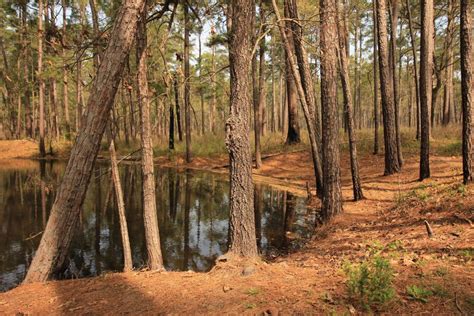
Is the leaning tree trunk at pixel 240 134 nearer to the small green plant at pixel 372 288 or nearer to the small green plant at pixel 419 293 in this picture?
the small green plant at pixel 372 288

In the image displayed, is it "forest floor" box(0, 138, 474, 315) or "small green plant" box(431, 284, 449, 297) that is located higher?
"small green plant" box(431, 284, 449, 297)

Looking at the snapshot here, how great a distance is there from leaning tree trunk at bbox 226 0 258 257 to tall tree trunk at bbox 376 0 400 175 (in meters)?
8.24

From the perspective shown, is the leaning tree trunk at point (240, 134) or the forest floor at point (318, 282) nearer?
the forest floor at point (318, 282)

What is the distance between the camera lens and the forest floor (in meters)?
3.72

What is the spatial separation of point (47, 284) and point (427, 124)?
11.1 metres

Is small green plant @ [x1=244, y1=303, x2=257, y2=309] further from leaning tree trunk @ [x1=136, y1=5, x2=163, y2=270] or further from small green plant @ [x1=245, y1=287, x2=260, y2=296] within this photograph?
leaning tree trunk @ [x1=136, y1=5, x2=163, y2=270]

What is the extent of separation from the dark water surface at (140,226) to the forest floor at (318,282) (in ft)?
3.87

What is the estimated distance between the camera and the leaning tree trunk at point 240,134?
5.46 m

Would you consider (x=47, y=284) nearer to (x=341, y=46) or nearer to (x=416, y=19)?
(x=341, y=46)

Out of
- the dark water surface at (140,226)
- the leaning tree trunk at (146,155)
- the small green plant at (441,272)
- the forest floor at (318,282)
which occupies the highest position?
the leaning tree trunk at (146,155)

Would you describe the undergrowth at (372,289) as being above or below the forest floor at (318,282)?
above

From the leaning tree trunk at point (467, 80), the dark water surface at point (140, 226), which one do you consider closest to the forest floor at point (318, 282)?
the leaning tree trunk at point (467, 80)

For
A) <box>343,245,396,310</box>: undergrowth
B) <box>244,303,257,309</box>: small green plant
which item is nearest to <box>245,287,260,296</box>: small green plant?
<box>244,303,257,309</box>: small green plant

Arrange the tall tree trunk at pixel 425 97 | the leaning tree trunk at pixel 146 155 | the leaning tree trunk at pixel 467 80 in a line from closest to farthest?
the leaning tree trunk at pixel 146 155
the leaning tree trunk at pixel 467 80
the tall tree trunk at pixel 425 97
